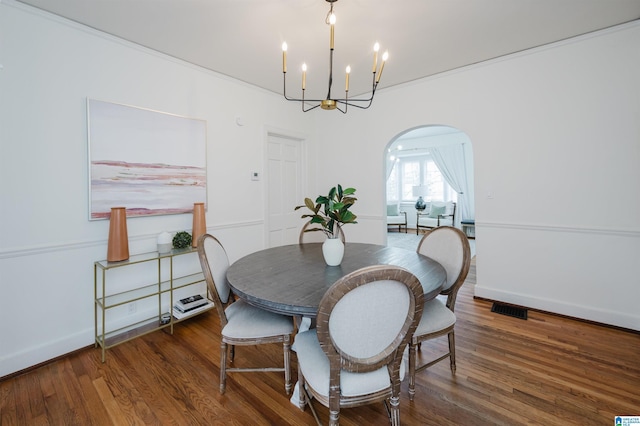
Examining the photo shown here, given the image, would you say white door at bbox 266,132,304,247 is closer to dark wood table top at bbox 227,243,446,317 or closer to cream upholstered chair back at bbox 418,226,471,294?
dark wood table top at bbox 227,243,446,317

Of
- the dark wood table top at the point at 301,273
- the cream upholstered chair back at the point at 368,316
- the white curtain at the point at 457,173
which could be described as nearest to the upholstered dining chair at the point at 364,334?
the cream upholstered chair back at the point at 368,316

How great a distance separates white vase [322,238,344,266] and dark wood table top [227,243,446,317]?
0.05 meters

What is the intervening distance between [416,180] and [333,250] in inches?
290

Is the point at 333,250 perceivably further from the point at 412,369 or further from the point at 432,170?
the point at 432,170

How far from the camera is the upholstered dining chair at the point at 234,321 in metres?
1.67

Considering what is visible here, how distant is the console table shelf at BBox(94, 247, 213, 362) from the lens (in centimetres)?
234

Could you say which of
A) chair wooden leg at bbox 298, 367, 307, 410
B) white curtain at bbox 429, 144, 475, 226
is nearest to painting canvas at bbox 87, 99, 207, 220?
chair wooden leg at bbox 298, 367, 307, 410

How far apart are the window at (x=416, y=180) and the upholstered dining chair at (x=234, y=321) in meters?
7.34

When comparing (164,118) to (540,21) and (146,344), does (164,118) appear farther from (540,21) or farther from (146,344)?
(540,21)

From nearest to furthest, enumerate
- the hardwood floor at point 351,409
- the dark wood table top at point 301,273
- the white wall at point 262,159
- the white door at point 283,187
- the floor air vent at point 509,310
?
1. the dark wood table top at point 301,273
2. the hardwood floor at point 351,409
3. the white wall at point 262,159
4. the floor air vent at point 509,310
5. the white door at point 283,187

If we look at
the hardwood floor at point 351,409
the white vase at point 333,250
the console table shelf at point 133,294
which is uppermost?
the white vase at point 333,250

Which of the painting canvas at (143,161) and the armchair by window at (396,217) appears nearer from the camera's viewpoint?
the painting canvas at (143,161)

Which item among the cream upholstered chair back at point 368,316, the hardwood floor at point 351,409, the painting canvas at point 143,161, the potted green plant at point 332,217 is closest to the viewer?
the cream upholstered chair back at point 368,316

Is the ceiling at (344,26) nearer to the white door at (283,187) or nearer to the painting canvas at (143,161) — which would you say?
the painting canvas at (143,161)
